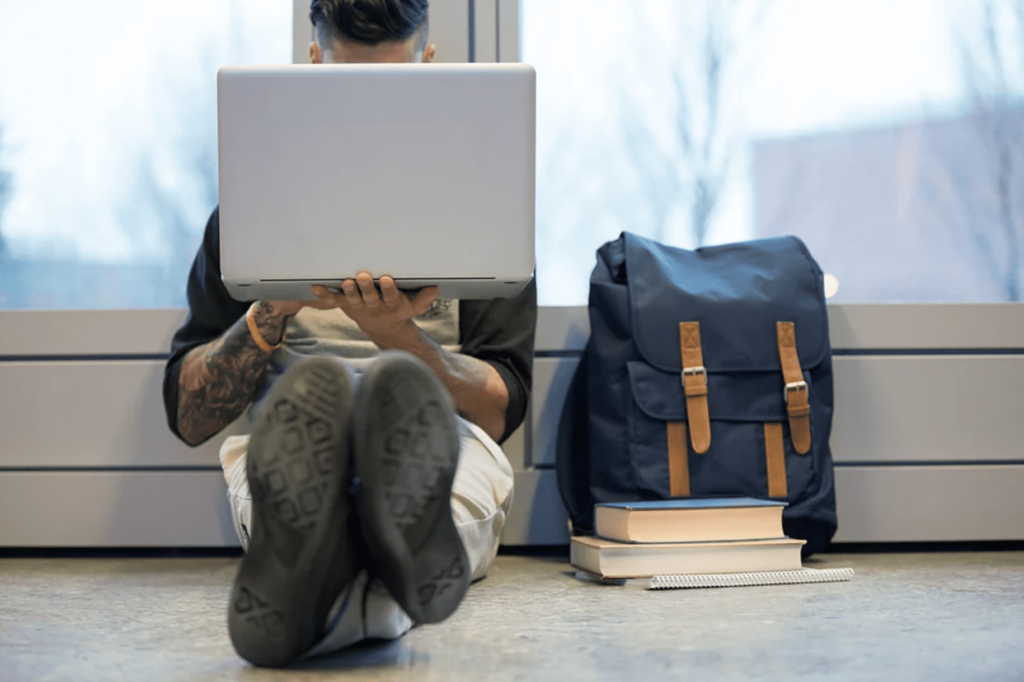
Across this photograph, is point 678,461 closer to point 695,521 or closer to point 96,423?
point 695,521

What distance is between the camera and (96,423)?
1.70 m

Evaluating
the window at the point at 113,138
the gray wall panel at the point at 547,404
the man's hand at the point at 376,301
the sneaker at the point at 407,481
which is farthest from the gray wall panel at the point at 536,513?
the sneaker at the point at 407,481

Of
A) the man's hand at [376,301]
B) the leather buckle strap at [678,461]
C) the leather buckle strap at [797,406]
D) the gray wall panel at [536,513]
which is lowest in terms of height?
the gray wall panel at [536,513]

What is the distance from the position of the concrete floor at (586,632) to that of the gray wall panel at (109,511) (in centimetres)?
24

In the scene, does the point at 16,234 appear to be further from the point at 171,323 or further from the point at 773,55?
the point at 773,55

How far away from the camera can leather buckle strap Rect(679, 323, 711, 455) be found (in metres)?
1.49

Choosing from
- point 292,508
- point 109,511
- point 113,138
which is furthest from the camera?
point 113,138

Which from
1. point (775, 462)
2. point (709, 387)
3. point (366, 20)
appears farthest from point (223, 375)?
point (775, 462)

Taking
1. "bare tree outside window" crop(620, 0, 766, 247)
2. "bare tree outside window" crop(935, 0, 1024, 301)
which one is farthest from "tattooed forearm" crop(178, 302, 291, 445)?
"bare tree outside window" crop(935, 0, 1024, 301)

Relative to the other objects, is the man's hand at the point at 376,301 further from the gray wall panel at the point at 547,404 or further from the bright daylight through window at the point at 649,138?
the bright daylight through window at the point at 649,138

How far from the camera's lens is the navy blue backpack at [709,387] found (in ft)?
4.91

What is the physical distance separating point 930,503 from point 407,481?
1260mm

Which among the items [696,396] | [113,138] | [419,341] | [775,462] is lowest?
[775,462]

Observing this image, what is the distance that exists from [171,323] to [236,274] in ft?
2.51
